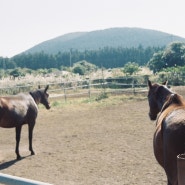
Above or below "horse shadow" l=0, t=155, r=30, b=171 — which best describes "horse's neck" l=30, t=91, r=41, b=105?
above

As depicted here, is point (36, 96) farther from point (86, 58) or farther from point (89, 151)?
point (86, 58)

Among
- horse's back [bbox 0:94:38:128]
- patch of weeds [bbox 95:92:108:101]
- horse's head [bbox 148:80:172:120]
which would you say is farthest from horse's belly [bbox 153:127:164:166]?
patch of weeds [bbox 95:92:108:101]

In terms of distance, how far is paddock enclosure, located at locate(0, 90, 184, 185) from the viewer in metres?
6.01

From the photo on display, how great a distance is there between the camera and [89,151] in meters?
7.94

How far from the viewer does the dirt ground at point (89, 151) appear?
601cm

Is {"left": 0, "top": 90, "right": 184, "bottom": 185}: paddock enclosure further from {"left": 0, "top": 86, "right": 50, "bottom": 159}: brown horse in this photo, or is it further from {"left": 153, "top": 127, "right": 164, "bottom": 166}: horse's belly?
{"left": 153, "top": 127, "right": 164, "bottom": 166}: horse's belly

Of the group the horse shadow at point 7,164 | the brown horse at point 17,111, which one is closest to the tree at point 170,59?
the brown horse at point 17,111

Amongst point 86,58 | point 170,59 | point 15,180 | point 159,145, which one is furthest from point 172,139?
point 86,58

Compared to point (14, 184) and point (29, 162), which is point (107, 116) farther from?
point (14, 184)

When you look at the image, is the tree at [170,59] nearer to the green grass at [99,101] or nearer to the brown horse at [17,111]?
the green grass at [99,101]

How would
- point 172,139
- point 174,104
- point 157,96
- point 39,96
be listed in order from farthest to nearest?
1. point 39,96
2. point 157,96
3. point 174,104
4. point 172,139

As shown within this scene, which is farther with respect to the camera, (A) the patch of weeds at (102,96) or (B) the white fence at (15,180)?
(A) the patch of weeds at (102,96)

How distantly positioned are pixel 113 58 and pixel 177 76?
359ft

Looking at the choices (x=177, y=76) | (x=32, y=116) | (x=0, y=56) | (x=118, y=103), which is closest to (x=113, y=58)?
(x=0, y=56)
